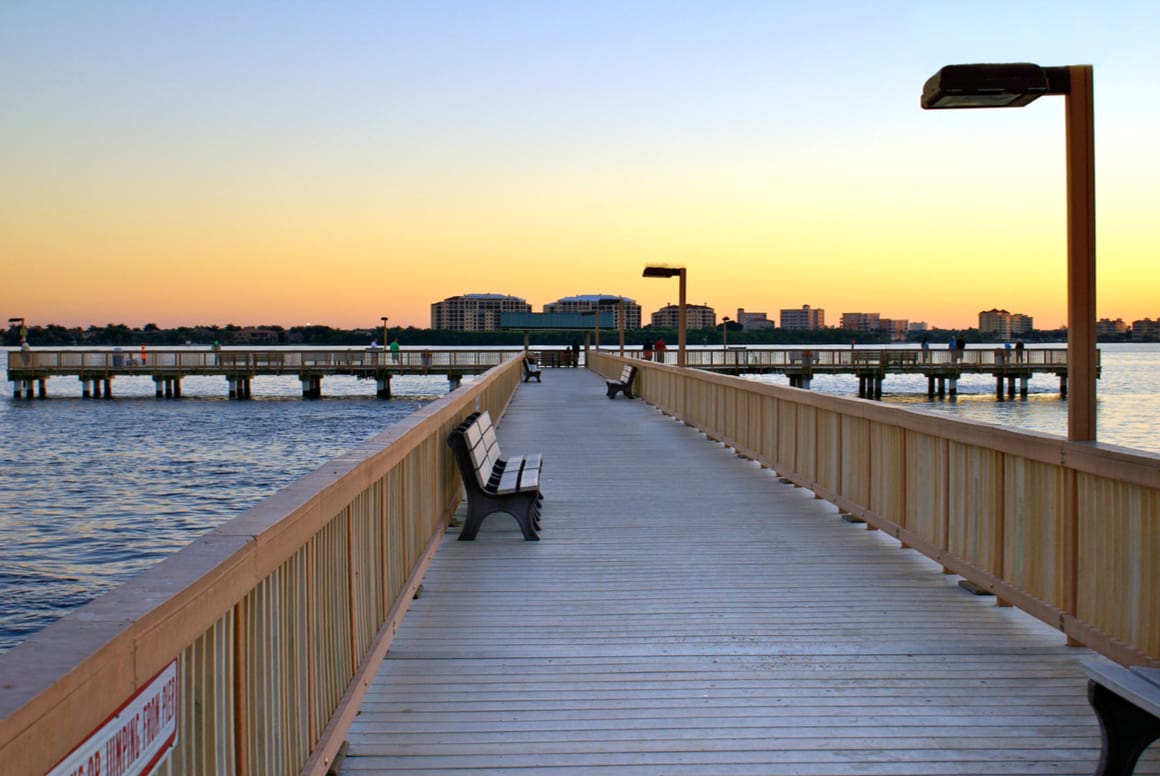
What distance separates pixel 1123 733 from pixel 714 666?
1794 mm

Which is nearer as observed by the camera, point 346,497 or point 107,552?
point 346,497

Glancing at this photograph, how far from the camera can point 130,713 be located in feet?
5.75

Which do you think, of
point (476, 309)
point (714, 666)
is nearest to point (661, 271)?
point (714, 666)

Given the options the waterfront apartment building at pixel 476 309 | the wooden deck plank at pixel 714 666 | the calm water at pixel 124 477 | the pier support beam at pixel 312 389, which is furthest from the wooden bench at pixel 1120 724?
the waterfront apartment building at pixel 476 309

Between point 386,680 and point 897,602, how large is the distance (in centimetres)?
300

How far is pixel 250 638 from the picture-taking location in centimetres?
258

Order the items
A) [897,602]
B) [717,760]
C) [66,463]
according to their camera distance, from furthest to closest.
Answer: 1. [66,463]
2. [897,602]
3. [717,760]

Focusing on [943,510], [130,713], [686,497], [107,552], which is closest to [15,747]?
[130,713]

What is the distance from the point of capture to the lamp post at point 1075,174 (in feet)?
15.5

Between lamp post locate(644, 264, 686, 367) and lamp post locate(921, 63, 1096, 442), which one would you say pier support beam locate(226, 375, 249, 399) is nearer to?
lamp post locate(644, 264, 686, 367)

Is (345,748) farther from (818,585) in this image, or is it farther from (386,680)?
(818,585)

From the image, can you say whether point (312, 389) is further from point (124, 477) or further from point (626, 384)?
point (626, 384)

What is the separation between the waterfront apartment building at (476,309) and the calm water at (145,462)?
288ft

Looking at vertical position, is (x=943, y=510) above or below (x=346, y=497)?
below
